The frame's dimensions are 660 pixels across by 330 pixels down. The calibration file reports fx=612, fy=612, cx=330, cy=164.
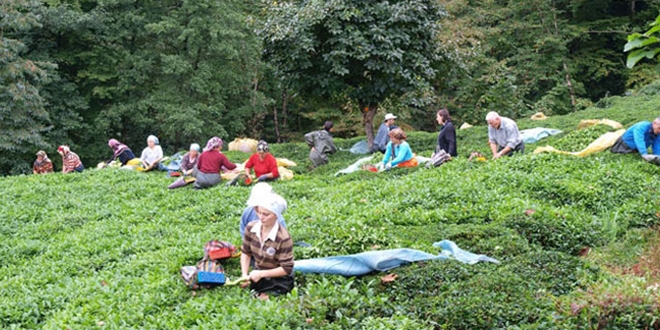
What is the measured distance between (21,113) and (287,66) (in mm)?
11077

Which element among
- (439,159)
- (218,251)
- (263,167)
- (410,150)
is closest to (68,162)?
(263,167)

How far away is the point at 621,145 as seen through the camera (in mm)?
11039

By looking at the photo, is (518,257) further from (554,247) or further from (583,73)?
(583,73)

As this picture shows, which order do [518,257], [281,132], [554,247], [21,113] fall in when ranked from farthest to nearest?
[281,132] < [21,113] < [554,247] < [518,257]

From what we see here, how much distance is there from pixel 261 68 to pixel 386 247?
22.9m

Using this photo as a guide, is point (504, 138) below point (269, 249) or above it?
below

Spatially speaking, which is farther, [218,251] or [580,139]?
[580,139]

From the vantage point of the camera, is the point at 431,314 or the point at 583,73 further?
the point at 583,73

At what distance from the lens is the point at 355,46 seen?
16156mm

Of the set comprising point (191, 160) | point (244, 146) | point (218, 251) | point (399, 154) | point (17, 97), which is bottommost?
point (244, 146)

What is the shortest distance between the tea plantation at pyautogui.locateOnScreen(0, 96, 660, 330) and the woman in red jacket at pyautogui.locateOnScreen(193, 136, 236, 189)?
0.45 meters

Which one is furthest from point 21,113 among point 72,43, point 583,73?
point 583,73

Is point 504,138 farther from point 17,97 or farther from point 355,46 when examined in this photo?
point 17,97

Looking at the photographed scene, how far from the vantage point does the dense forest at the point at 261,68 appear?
1739cm
